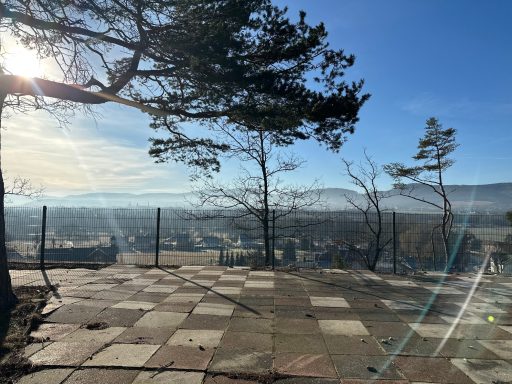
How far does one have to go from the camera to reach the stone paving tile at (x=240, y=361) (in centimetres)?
411

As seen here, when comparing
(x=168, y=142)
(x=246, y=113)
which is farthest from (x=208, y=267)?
(x=246, y=113)

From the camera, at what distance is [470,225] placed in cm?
1205

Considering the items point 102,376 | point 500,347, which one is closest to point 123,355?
point 102,376

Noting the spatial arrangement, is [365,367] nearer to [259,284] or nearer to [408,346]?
[408,346]

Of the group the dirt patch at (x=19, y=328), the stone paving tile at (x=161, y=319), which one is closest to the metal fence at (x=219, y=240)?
the dirt patch at (x=19, y=328)

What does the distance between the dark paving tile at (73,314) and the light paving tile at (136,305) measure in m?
0.34

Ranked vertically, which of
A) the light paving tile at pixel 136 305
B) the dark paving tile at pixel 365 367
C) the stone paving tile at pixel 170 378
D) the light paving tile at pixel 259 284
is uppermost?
the light paving tile at pixel 259 284

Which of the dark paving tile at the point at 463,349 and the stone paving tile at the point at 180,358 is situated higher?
the stone paving tile at the point at 180,358

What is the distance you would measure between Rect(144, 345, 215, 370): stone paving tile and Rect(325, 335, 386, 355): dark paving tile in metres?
1.39

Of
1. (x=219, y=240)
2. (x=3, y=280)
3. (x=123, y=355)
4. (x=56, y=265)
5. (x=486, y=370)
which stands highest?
(x=219, y=240)

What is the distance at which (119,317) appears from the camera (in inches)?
232

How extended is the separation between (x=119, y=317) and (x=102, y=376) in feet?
6.72

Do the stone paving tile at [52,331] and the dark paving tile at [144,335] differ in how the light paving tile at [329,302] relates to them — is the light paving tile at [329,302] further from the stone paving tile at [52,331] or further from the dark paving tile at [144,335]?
the stone paving tile at [52,331]

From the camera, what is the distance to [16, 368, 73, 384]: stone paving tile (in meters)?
3.80
